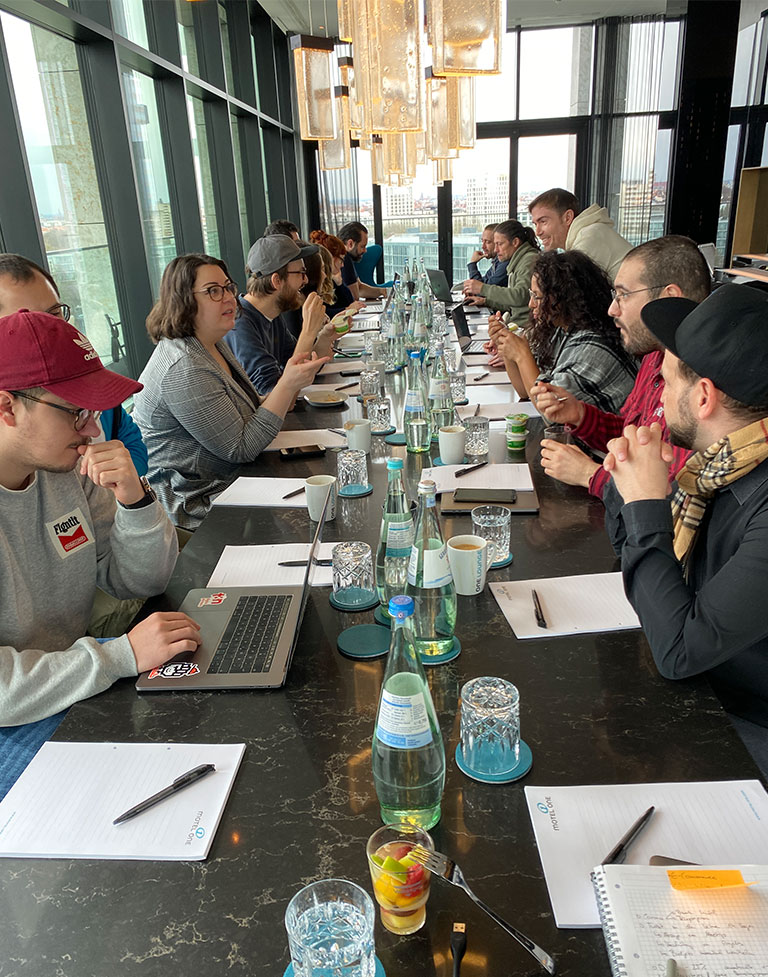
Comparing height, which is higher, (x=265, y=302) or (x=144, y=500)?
(x=265, y=302)

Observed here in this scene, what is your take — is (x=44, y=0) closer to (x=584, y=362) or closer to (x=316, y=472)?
(x=316, y=472)

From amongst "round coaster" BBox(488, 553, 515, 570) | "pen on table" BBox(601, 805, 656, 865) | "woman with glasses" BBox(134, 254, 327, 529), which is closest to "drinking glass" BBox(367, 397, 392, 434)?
"woman with glasses" BBox(134, 254, 327, 529)

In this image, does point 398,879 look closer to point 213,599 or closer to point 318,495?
point 213,599

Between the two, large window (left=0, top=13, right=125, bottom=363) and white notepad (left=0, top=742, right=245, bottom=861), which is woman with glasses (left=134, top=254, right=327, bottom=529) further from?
white notepad (left=0, top=742, right=245, bottom=861)

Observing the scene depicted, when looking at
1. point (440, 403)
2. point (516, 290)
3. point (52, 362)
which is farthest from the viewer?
point (516, 290)

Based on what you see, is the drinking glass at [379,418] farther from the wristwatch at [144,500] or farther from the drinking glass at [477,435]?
the wristwatch at [144,500]

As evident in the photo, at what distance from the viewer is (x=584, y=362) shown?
264 cm

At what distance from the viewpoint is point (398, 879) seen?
76 centimetres

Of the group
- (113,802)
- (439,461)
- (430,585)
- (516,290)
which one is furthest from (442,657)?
(516,290)

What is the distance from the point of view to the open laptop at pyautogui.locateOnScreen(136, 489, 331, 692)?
121 cm

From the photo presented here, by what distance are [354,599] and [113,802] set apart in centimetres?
61

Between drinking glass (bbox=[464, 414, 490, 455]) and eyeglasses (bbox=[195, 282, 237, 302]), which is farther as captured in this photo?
eyeglasses (bbox=[195, 282, 237, 302])

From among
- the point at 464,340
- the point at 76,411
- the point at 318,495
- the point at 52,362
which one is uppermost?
the point at 52,362

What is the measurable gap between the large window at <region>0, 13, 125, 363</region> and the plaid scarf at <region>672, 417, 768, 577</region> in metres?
2.72
